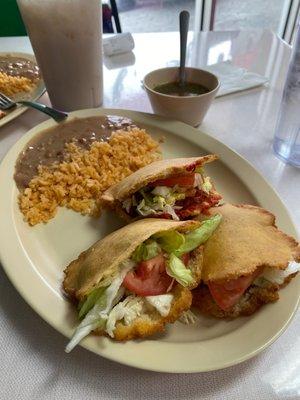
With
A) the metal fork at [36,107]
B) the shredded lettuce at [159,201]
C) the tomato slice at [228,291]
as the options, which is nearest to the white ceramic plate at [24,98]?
the metal fork at [36,107]

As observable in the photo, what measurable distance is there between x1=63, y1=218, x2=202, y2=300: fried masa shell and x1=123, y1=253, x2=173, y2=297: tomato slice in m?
0.04

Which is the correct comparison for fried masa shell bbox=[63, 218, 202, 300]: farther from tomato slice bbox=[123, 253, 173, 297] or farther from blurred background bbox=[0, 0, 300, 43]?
blurred background bbox=[0, 0, 300, 43]

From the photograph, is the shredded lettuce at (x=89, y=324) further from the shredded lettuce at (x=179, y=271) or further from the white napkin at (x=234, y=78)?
the white napkin at (x=234, y=78)

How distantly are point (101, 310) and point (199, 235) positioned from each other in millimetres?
272

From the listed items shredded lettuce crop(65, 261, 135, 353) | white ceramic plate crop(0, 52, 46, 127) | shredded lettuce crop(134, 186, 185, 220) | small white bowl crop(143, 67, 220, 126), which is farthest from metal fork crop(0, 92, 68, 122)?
shredded lettuce crop(65, 261, 135, 353)

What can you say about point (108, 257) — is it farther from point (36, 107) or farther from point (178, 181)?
point (36, 107)

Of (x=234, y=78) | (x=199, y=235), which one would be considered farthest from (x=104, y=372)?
(x=234, y=78)

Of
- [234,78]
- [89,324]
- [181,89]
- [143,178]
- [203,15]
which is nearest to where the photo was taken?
[89,324]

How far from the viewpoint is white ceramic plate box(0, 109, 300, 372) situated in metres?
0.68

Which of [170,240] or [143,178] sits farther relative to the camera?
[143,178]

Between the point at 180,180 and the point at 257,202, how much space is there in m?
0.22

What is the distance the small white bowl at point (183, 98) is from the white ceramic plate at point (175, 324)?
0.22 feet

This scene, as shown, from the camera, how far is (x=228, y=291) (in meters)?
0.77

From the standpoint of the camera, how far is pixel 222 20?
157 inches
